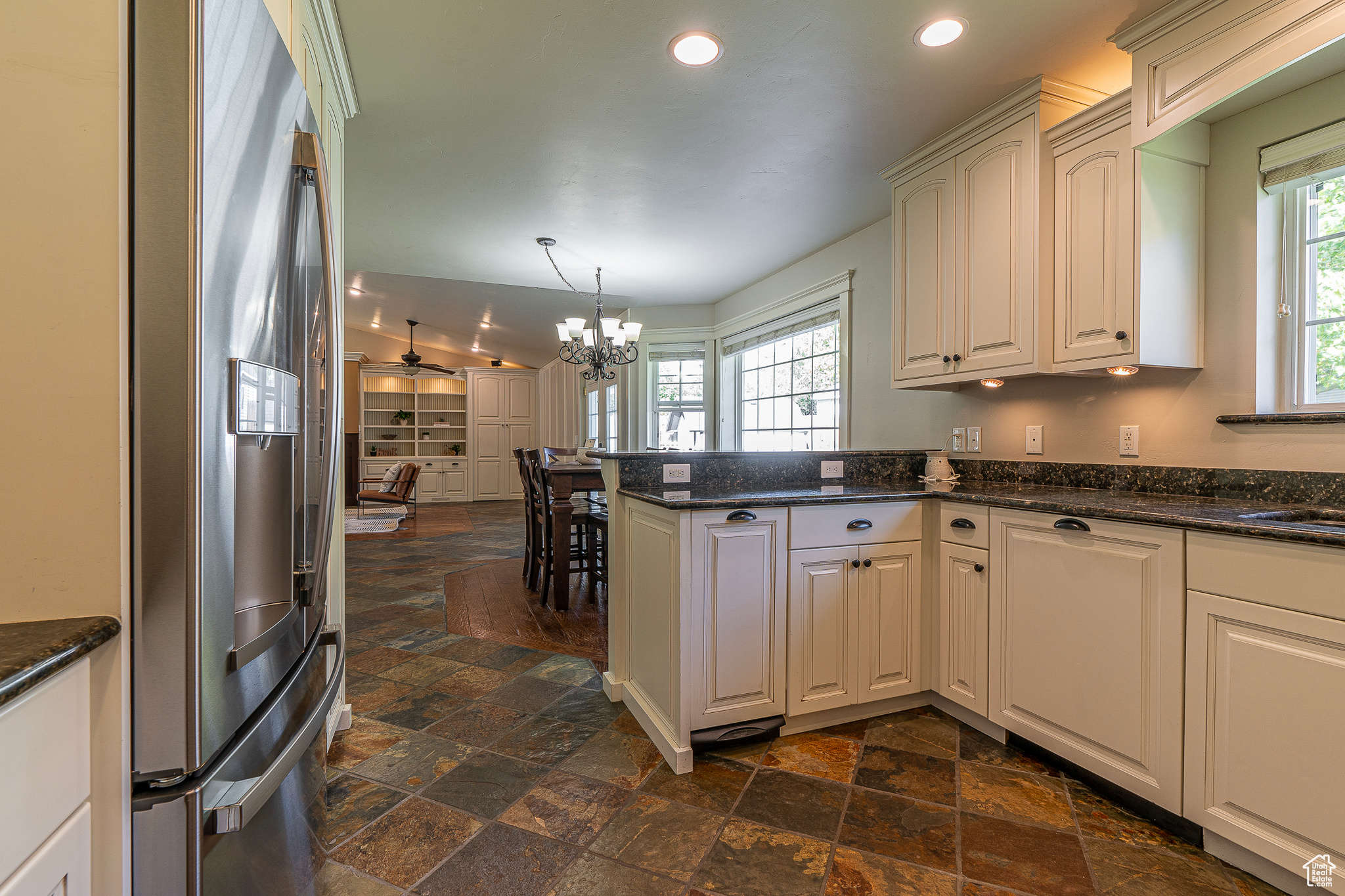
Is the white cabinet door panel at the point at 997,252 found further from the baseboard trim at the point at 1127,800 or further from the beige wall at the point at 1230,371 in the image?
the baseboard trim at the point at 1127,800

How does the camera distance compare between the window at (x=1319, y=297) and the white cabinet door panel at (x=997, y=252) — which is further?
the white cabinet door panel at (x=997, y=252)

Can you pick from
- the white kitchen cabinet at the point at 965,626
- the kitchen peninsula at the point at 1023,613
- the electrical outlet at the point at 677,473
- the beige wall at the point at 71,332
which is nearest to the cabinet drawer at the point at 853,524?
the kitchen peninsula at the point at 1023,613

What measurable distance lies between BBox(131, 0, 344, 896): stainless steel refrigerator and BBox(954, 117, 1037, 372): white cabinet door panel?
2383 mm

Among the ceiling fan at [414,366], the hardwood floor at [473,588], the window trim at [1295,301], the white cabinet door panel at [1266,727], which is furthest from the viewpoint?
the ceiling fan at [414,366]

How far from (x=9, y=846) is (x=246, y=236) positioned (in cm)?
71

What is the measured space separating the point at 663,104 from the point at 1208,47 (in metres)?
1.78

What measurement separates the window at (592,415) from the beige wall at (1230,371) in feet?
20.9

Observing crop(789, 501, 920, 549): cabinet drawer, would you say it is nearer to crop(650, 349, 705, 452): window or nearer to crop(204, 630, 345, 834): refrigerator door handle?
crop(204, 630, 345, 834): refrigerator door handle

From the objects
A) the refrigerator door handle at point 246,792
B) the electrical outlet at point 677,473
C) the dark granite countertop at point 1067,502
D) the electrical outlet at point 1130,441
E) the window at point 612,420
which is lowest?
the refrigerator door handle at point 246,792

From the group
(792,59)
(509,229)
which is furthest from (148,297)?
(509,229)

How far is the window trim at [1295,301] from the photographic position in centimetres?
192

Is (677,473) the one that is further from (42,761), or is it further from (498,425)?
(498,425)

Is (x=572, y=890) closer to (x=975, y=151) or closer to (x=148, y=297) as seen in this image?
(x=148, y=297)

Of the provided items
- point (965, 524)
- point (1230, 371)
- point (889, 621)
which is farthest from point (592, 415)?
point (1230, 371)
